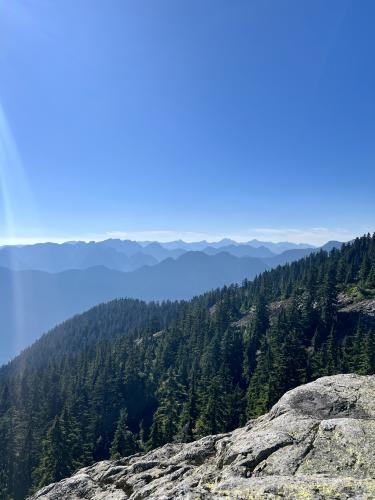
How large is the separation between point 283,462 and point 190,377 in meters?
90.3

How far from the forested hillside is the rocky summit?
42473 mm

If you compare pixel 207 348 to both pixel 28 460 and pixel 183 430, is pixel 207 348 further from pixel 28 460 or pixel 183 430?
pixel 28 460

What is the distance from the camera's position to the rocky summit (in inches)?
451

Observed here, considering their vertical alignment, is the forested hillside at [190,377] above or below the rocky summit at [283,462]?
below

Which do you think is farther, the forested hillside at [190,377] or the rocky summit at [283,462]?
the forested hillside at [190,377]

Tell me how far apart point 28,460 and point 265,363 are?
62.3m

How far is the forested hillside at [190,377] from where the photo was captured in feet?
217

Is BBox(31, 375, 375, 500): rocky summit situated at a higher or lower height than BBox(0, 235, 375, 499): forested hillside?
higher

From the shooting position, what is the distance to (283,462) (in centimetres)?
1445

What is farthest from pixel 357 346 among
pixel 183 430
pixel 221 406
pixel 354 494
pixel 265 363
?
pixel 354 494

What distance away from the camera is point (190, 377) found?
99.8 m

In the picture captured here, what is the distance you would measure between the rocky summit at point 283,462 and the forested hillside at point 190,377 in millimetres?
42473

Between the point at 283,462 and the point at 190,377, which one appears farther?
the point at 190,377

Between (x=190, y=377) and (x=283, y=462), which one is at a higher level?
(x=283, y=462)
